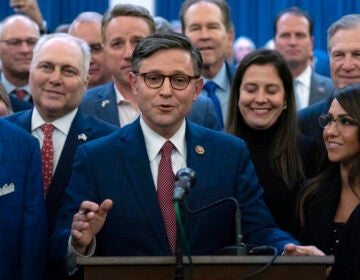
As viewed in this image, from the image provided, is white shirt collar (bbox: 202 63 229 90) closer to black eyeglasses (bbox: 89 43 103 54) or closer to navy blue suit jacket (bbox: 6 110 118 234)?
black eyeglasses (bbox: 89 43 103 54)

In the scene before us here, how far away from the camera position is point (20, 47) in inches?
283

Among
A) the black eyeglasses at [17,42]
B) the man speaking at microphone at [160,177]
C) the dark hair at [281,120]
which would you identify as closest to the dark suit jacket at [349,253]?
the man speaking at microphone at [160,177]

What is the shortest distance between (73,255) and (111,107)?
1.64 meters

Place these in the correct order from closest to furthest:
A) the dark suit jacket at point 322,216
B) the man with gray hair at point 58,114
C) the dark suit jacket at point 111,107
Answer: the dark suit jacket at point 322,216 < the man with gray hair at point 58,114 < the dark suit jacket at point 111,107

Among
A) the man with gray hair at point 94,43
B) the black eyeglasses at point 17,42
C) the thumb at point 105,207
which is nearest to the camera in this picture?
the thumb at point 105,207

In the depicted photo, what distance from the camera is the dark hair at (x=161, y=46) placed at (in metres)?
4.41

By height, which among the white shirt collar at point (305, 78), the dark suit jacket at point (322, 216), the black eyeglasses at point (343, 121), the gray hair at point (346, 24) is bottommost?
the dark suit jacket at point (322, 216)

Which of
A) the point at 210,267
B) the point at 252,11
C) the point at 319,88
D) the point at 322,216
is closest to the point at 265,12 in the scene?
the point at 252,11

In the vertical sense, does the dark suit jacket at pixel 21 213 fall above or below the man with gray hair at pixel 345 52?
below

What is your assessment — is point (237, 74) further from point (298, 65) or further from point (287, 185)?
point (298, 65)

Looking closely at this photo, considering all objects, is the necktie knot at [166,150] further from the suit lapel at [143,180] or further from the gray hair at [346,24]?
the gray hair at [346,24]

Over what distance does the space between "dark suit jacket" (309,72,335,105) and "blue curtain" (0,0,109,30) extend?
5.92 metres

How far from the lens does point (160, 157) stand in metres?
4.49

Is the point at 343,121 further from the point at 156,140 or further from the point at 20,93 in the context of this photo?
the point at 20,93
